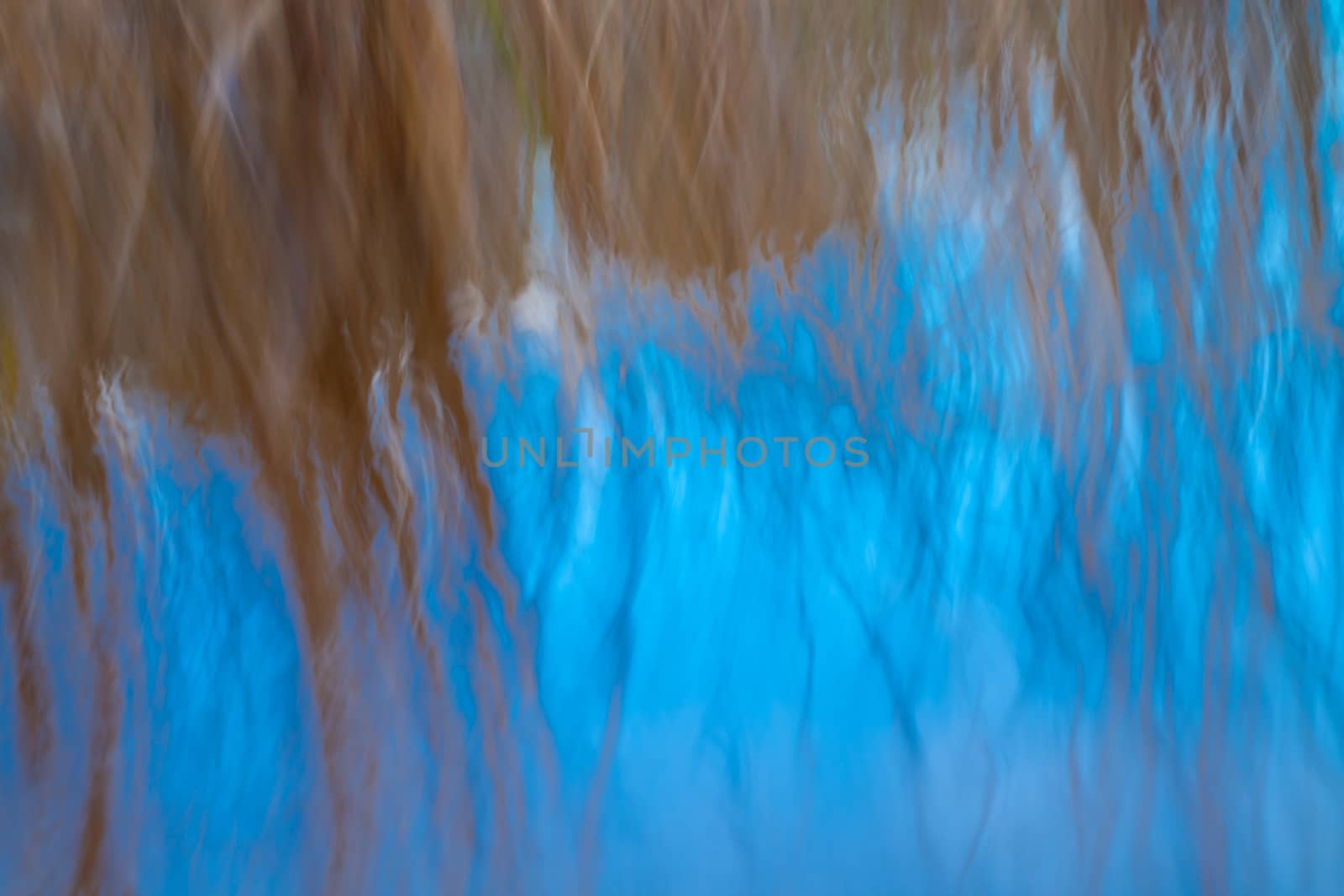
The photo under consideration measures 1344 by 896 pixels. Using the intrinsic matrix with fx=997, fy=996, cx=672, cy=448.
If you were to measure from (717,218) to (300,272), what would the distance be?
24 cm

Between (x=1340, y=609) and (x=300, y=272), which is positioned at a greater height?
(x=300, y=272)

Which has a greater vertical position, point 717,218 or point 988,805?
point 717,218

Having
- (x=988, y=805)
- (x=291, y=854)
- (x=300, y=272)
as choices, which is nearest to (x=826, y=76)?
(x=300, y=272)

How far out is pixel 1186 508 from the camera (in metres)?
0.57

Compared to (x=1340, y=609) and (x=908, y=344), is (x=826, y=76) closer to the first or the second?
(x=908, y=344)

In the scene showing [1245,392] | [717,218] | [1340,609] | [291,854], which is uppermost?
[717,218]

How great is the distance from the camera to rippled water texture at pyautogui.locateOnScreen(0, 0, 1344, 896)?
56 centimetres

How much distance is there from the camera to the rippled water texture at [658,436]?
56 cm

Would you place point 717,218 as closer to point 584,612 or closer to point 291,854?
point 584,612

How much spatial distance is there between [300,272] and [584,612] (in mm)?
254

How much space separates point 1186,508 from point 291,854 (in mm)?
546

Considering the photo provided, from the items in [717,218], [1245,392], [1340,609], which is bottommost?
[1340,609]

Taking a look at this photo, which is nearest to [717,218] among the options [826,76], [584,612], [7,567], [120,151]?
[826,76]

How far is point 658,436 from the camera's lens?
0.58m
